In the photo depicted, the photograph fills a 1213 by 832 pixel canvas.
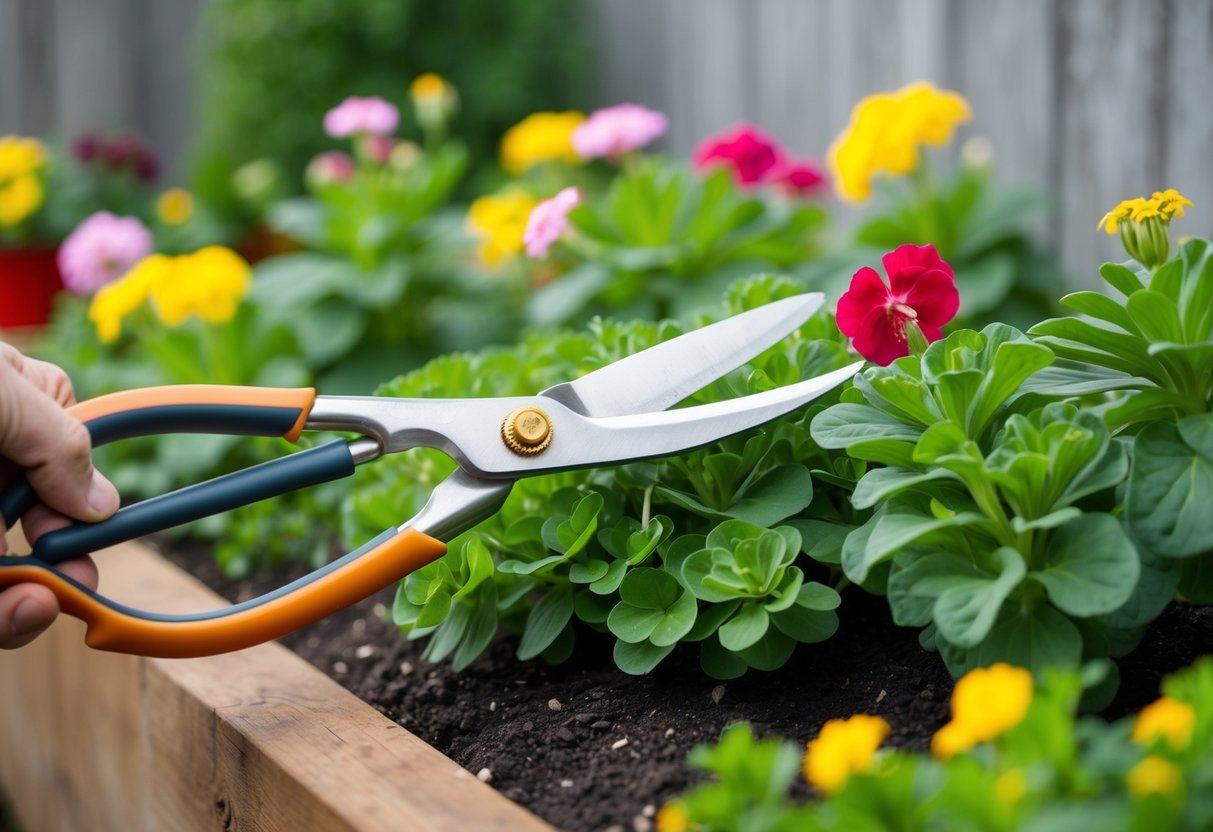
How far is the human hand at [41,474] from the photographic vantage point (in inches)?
31.0

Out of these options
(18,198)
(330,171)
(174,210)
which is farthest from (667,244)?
(18,198)

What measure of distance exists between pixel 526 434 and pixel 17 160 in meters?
2.70

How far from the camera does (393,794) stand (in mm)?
786

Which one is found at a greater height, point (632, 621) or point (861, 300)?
point (861, 300)

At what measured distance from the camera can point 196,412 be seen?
88 cm

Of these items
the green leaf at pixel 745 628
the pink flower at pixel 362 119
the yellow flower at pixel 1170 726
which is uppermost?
the pink flower at pixel 362 119

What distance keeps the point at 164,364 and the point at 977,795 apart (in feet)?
6.12

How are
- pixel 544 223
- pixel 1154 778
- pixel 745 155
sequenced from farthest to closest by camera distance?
pixel 745 155 → pixel 544 223 → pixel 1154 778

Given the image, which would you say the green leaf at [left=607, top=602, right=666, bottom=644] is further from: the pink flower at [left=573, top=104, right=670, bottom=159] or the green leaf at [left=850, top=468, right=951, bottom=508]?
the pink flower at [left=573, top=104, right=670, bottom=159]

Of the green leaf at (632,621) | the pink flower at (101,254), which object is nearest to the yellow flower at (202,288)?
the pink flower at (101,254)

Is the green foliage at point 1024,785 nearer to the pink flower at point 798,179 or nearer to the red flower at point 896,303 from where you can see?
the red flower at point 896,303

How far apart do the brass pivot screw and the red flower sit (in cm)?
27

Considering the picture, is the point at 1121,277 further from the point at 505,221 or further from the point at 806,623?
the point at 505,221

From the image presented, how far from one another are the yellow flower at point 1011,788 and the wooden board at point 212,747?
Answer: 0.31 meters
